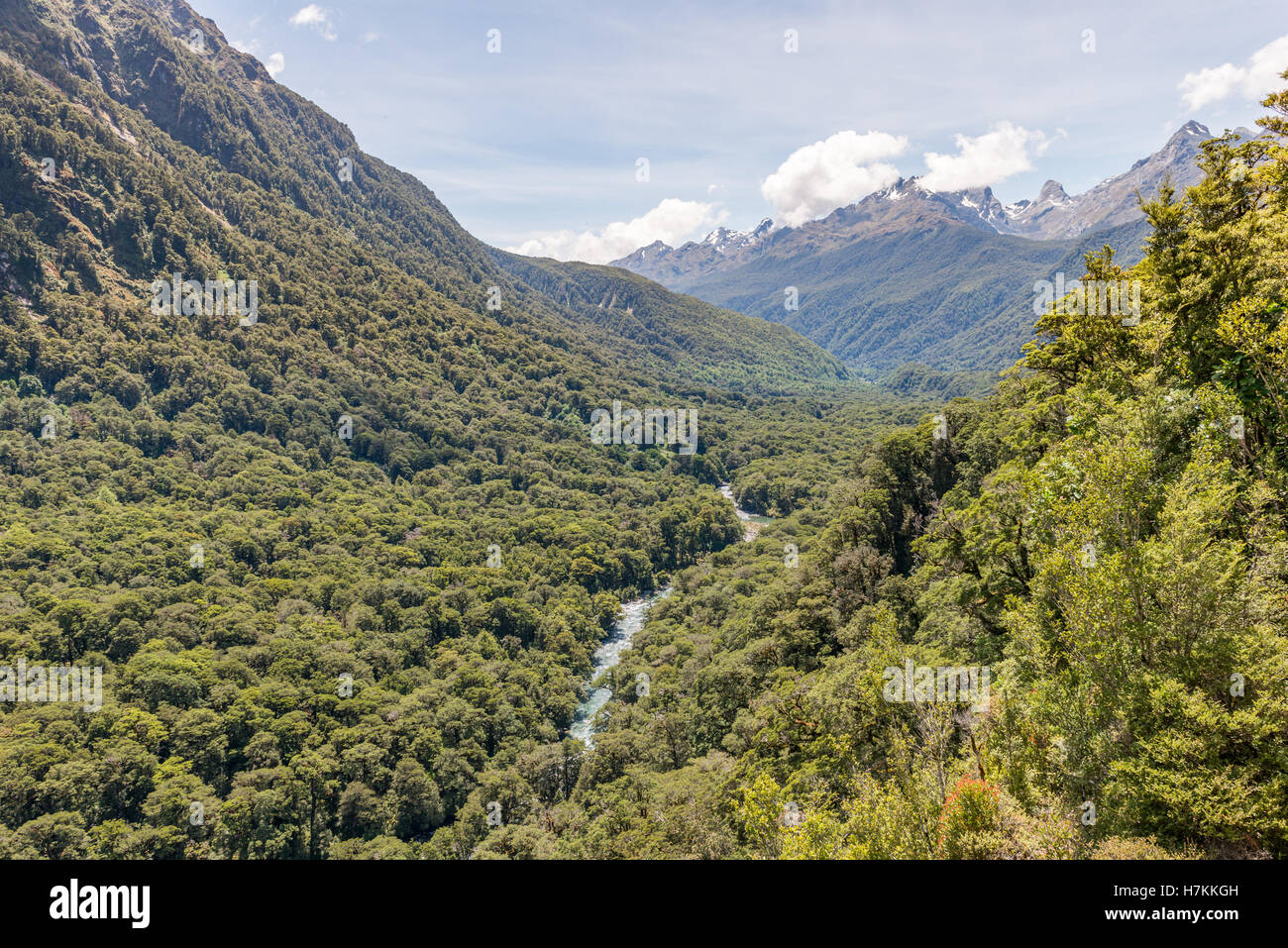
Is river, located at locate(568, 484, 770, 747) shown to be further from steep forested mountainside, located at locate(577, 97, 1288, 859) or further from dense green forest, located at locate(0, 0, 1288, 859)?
steep forested mountainside, located at locate(577, 97, 1288, 859)

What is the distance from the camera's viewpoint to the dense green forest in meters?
19.3

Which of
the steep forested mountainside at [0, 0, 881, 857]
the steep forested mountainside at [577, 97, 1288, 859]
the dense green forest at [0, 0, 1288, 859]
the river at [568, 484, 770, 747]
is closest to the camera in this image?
the steep forested mountainside at [577, 97, 1288, 859]

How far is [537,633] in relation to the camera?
100 metres

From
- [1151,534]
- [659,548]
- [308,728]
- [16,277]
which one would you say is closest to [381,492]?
[659,548]

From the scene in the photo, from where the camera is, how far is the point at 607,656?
10206 cm

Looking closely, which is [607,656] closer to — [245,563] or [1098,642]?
Answer: [245,563]

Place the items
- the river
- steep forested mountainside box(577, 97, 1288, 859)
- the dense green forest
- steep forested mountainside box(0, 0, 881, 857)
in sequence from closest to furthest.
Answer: steep forested mountainside box(577, 97, 1288, 859)
the dense green forest
steep forested mountainside box(0, 0, 881, 857)
the river

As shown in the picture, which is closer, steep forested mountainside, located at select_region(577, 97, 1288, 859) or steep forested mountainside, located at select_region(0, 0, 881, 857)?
steep forested mountainside, located at select_region(577, 97, 1288, 859)

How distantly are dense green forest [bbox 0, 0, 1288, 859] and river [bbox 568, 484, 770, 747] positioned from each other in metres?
2.87

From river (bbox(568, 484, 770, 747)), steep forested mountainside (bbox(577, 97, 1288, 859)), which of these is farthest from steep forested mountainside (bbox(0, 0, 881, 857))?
steep forested mountainside (bbox(577, 97, 1288, 859))

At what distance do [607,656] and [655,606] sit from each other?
14656 mm

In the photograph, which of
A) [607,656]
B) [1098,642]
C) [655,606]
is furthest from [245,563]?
[1098,642]
